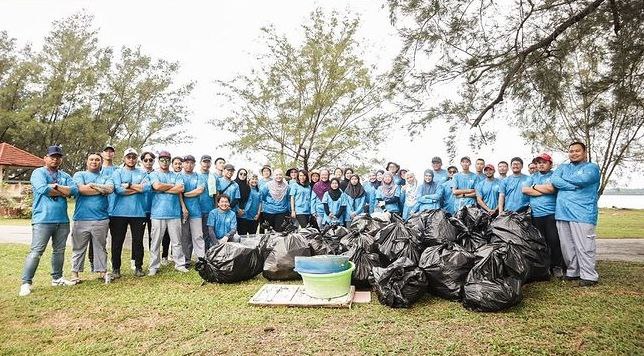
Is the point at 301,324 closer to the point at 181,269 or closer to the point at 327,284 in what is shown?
the point at 327,284

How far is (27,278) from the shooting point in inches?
158

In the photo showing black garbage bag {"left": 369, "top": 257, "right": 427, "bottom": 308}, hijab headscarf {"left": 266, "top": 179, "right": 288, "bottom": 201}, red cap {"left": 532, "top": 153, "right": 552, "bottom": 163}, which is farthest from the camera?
hijab headscarf {"left": 266, "top": 179, "right": 288, "bottom": 201}

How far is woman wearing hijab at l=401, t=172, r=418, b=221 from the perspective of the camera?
6.53 meters

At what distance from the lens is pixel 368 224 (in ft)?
15.9

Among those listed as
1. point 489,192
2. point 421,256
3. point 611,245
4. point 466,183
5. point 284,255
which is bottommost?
point 611,245

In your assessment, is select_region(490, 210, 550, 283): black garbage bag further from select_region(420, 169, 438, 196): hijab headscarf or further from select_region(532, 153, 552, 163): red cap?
select_region(420, 169, 438, 196): hijab headscarf

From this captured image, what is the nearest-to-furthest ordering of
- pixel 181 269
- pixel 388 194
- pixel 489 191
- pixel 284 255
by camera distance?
pixel 284 255, pixel 181 269, pixel 489 191, pixel 388 194

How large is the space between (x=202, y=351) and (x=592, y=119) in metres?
4.79

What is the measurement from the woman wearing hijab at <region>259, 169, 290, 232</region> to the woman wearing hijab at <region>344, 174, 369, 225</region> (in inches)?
41.4

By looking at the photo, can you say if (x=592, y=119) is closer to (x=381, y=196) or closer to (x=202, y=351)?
(x=381, y=196)

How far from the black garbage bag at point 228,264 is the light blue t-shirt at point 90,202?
1.26m

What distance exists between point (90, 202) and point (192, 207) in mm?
1207

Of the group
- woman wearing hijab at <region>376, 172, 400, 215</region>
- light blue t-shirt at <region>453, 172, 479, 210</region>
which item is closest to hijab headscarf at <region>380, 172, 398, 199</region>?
woman wearing hijab at <region>376, 172, 400, 215</region>

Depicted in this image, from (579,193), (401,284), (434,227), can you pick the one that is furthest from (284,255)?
(579,193)
